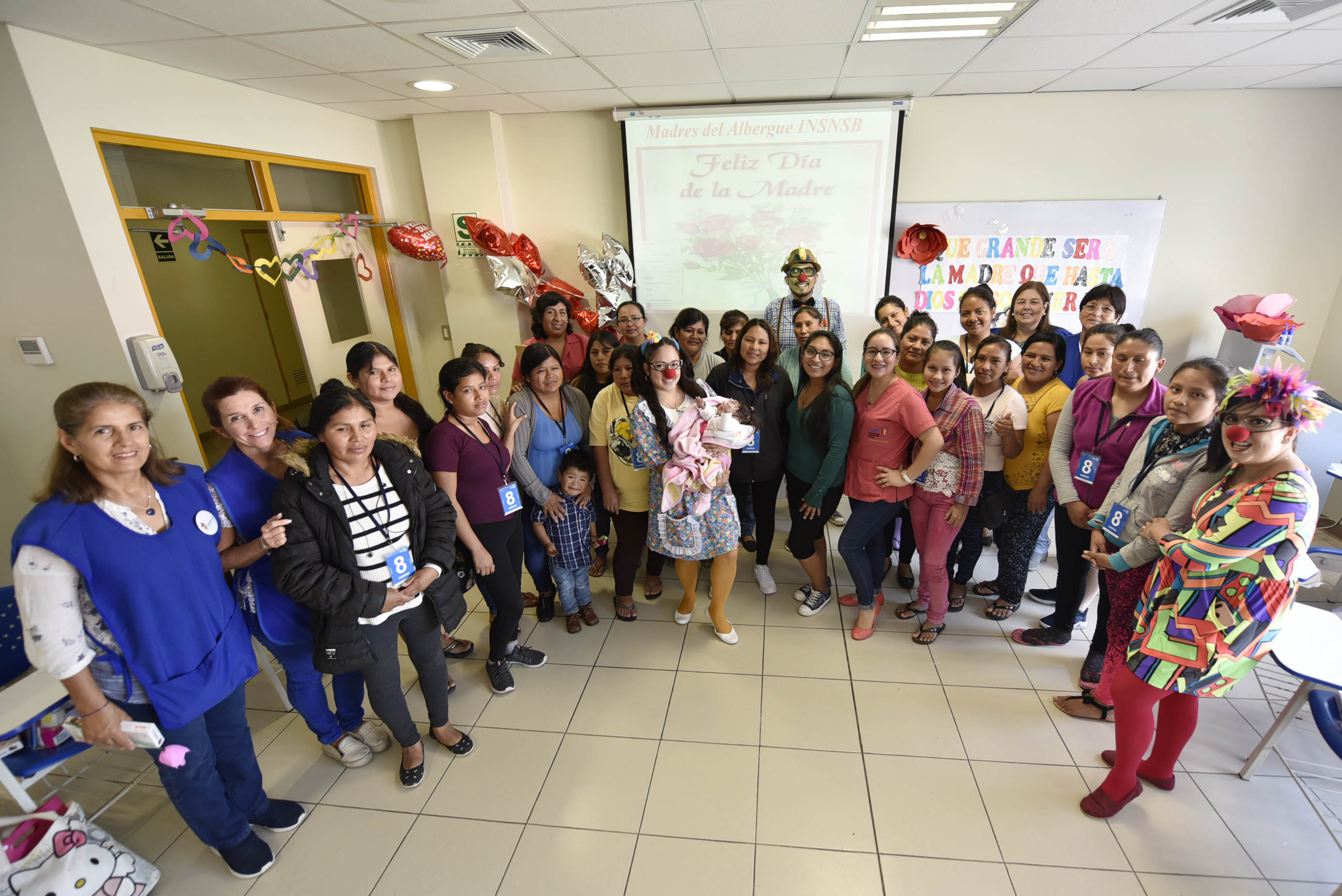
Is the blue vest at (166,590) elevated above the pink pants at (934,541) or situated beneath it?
elevated above

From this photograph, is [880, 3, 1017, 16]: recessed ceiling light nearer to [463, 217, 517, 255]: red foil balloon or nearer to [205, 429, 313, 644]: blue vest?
[463, 217, 517, 255]: red foil balloon

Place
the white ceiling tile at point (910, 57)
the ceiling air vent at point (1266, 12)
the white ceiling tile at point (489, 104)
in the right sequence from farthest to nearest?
the white ceiling tile at point (489, 104) → the white ceiling tile at point (910, 57) → the ceiling air vent at point (1266, 12)

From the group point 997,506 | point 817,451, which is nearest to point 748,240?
point 817,451

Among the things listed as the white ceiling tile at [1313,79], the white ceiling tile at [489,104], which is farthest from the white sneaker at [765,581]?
the white ceiling tile at [1313,79]

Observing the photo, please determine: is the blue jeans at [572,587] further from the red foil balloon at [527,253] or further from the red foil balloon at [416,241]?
the red foil balloon at [416,241]

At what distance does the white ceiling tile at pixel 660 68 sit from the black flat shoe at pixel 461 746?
355cm

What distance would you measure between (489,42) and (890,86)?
2.62 metres

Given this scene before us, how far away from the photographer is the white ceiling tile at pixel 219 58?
2.76 m

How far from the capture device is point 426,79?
352 centimetres

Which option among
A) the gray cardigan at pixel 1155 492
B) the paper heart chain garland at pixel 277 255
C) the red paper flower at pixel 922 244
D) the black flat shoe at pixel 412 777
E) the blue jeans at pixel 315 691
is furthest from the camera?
the red paper flower at pixel 922 244

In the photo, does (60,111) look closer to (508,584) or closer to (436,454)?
(436,454)

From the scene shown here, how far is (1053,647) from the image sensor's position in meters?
2.86

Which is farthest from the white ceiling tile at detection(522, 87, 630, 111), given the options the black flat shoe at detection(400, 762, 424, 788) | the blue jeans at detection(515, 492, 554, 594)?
the black flat shoe at detection(400, 762, 424, 788)

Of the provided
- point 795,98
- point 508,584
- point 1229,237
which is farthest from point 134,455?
point 1229,237
